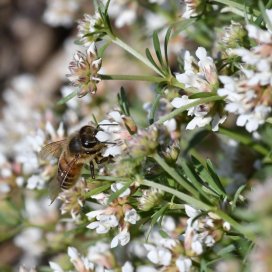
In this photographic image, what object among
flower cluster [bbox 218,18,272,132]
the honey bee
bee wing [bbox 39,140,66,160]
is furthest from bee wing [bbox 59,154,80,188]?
flower cluster [bbox 218,18,272,132]

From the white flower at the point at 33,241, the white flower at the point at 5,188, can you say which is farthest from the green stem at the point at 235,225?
the white flower at the point at 33,241

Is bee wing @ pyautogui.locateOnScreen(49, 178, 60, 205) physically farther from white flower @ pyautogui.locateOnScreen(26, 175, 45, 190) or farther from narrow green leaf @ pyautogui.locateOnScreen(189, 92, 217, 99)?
narrow green leaf @ pyautogui.locateOnScreen(189, 92, 217, 99)

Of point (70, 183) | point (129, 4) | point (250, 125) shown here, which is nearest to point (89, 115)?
point (129, 4)

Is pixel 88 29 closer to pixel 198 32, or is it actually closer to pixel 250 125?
pixel 250 125

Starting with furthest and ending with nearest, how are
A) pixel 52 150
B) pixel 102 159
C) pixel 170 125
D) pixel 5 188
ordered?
1. pixel 5 188
2. pixel 52 150
3. pixel 102 159
4. pixel 170 125

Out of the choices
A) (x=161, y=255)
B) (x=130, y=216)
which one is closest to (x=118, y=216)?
(x=130, y=216)

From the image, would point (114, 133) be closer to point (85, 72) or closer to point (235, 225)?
point (85, 72)
